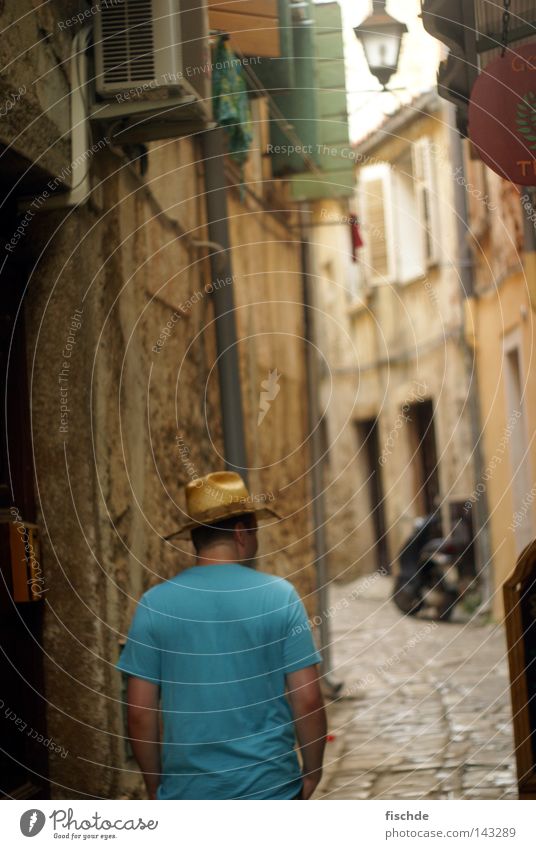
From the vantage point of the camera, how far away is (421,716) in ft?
20.1

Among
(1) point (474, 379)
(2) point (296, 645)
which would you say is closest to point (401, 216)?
(1) point (474, 379)

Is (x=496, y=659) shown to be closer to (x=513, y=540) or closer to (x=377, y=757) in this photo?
(x=513, y=540)

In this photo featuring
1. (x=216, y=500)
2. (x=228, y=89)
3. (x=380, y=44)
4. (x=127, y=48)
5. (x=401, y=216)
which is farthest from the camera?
(x=401, y=216)

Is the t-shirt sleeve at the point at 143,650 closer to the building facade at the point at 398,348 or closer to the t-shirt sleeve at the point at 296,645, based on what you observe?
the t-shirt sleeve at the point at 296,645

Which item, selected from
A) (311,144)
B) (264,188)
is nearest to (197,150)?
(311,144)

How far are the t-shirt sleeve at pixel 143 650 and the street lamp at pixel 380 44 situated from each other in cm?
272

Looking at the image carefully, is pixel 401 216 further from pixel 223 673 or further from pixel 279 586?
pixel 223 673

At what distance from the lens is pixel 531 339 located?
795cm

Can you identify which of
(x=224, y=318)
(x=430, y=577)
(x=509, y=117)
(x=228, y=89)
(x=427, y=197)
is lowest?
(x=430, y=577)

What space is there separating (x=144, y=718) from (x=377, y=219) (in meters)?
13.5

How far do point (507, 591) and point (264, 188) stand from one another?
14.8 ft

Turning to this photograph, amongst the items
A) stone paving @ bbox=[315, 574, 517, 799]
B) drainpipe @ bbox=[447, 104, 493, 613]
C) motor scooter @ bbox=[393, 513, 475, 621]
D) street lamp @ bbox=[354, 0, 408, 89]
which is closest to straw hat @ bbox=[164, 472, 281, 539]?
stone paving @ bbox=[315, 574, 517, 799]

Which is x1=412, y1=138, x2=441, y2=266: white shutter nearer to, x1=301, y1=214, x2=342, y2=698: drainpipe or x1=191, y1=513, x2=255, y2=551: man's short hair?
x1=301, y1=214, x2=342, y2=698: drainpipe

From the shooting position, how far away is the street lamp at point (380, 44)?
Answer: 4.68 m
